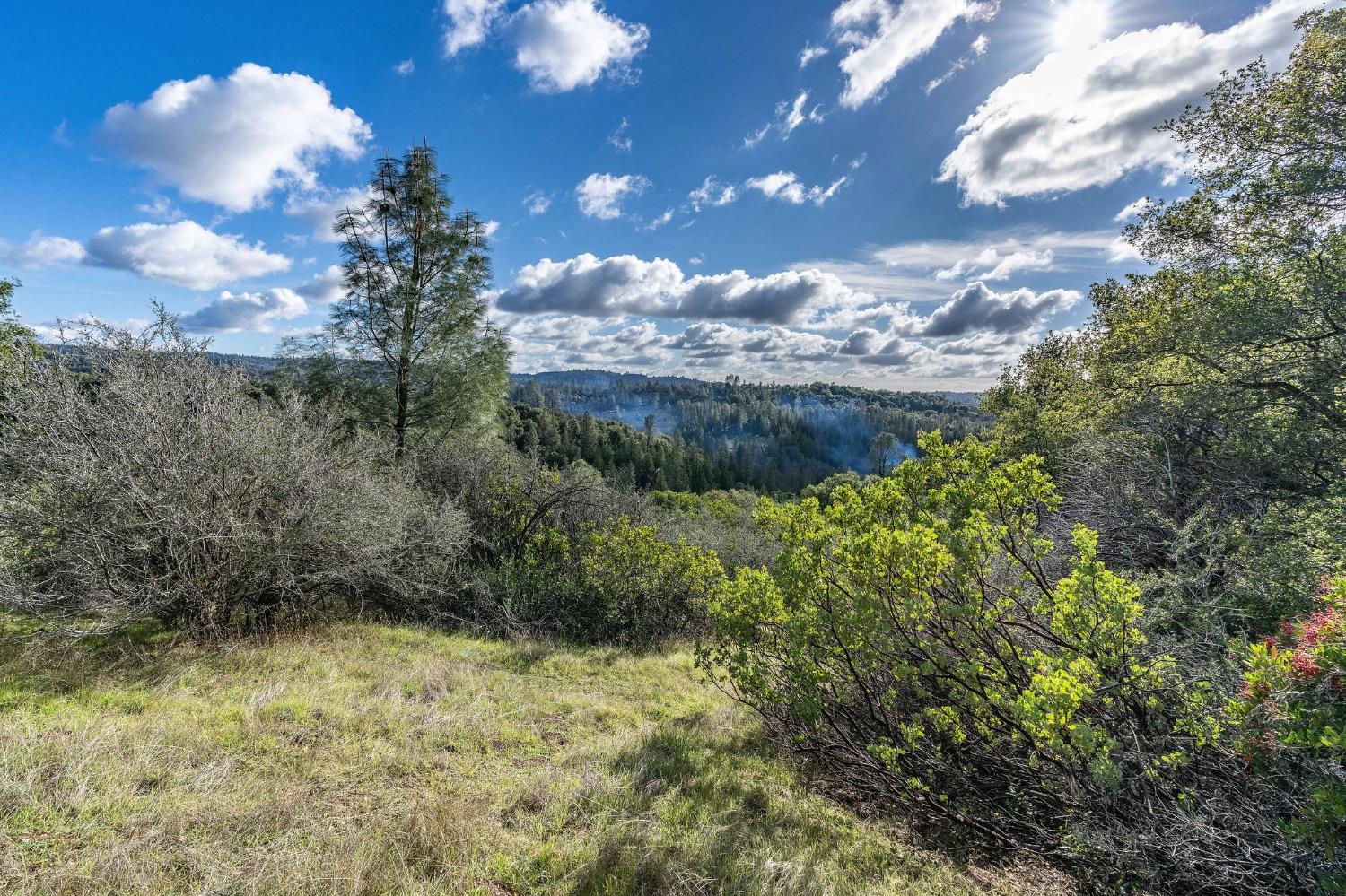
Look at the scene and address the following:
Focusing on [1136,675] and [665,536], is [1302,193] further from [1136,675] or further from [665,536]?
[665,536]

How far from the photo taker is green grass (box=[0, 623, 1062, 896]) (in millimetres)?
2787

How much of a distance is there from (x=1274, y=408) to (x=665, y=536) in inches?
414

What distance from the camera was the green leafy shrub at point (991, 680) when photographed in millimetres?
2963

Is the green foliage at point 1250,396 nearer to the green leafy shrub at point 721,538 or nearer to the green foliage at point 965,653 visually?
the green foliage at point 965,653

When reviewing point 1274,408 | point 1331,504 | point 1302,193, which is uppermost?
point 1302,193

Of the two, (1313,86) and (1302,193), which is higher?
(1313,86)

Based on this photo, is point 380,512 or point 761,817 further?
point 380,512

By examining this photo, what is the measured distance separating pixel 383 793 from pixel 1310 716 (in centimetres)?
556

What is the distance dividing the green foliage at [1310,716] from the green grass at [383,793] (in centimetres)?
187

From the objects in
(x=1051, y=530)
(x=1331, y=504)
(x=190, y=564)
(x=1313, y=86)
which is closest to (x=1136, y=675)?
(x=1331, y=504)

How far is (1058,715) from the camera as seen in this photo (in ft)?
9.39

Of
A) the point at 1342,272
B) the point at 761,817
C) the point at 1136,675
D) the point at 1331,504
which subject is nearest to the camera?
the point at 1136,675

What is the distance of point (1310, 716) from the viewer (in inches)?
91.3

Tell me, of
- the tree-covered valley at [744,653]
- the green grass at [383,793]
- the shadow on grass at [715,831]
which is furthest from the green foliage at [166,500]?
the shadow on grass at [715,831]
